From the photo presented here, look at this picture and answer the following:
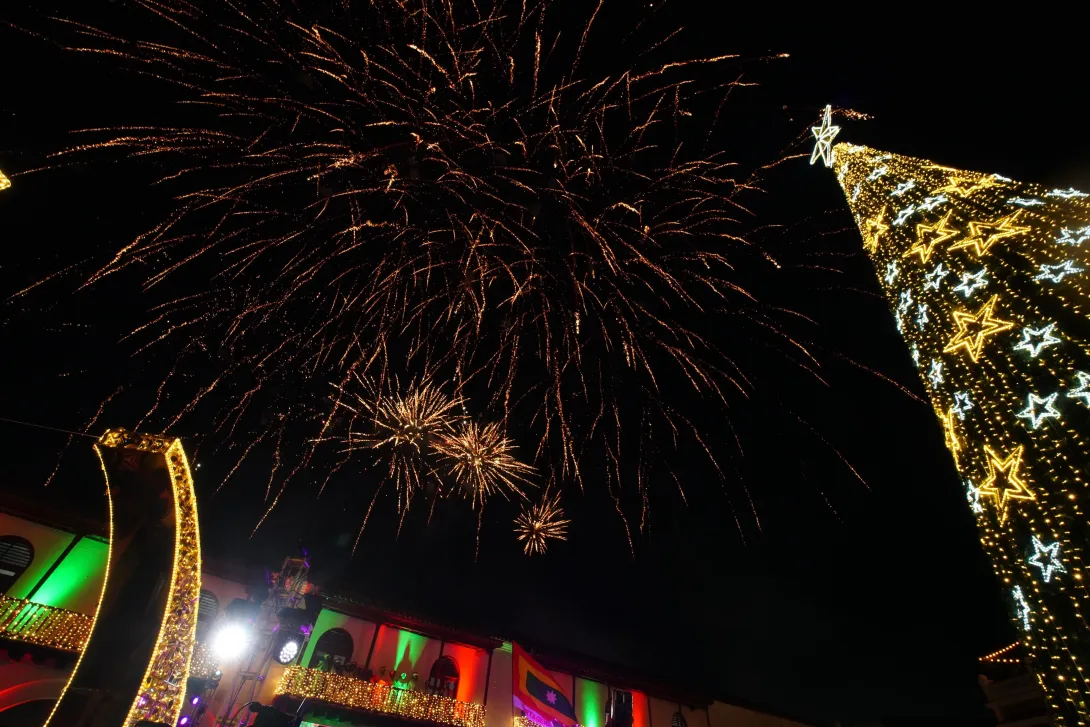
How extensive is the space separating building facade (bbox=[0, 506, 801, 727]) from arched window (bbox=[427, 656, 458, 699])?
0.03 metres

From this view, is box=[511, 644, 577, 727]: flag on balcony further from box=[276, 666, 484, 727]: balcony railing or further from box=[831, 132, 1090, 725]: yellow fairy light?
box=[831, 132, 1090, 725]: yellow fairy light

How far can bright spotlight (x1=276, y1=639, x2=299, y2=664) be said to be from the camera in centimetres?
1068

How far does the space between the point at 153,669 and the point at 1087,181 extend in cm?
915

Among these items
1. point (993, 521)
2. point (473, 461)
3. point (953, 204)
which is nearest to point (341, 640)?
point (473, 461)

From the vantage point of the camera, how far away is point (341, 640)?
13.5 metres

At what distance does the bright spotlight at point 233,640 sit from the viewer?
10.2 m

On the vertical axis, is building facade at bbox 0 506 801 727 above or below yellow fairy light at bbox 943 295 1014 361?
below

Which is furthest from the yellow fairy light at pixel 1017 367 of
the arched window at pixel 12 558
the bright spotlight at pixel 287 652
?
the arched window at pixel 12 558

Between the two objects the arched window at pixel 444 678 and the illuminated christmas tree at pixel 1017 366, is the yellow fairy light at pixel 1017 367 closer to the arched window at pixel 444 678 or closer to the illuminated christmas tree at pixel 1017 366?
the illuminated christmas tree at pixel 1017 366

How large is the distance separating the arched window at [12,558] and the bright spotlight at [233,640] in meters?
4.81

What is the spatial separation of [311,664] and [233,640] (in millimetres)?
3454

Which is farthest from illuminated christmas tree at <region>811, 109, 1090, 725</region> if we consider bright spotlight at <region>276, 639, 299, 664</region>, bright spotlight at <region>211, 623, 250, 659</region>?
bright spotlight at <region>211, 623, 250, 659</region>

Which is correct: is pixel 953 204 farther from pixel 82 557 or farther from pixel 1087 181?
pixel 82 557

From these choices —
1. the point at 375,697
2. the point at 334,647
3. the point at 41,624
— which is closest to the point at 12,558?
the point at 41,624
